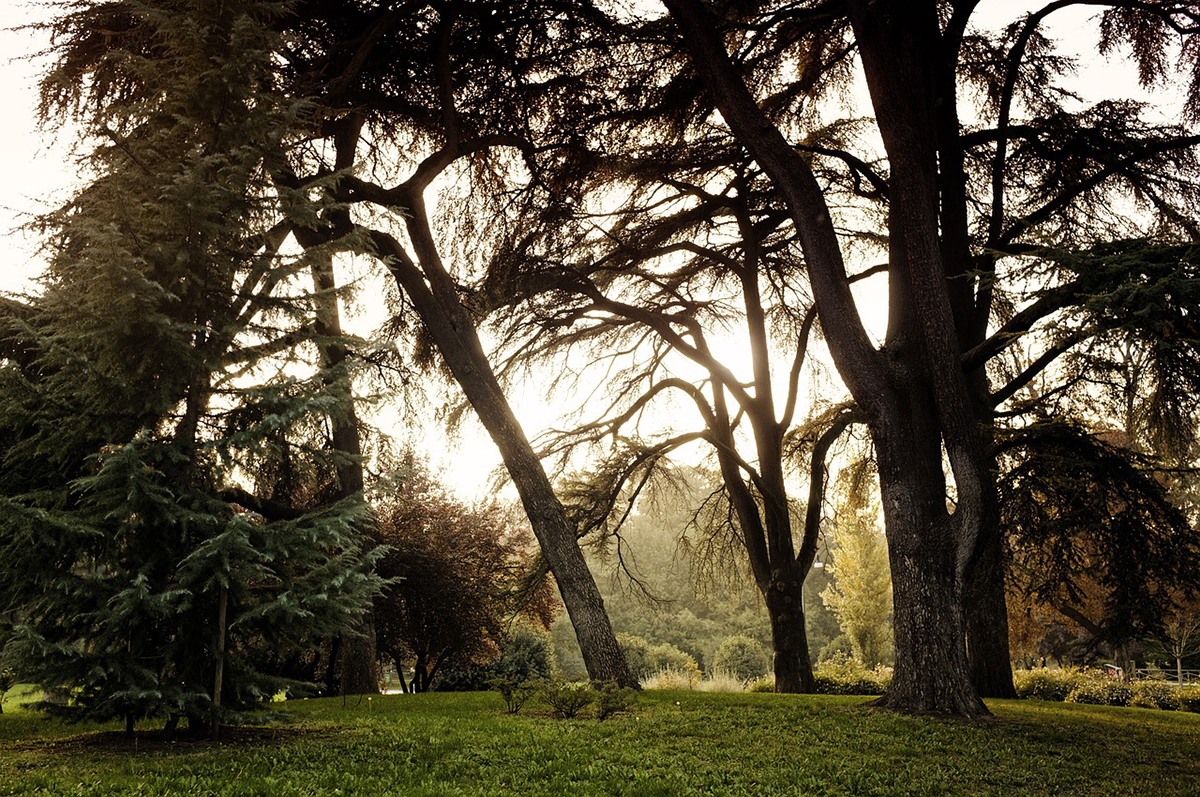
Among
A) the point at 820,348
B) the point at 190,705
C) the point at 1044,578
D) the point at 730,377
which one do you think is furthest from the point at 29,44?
the point at 1044,578

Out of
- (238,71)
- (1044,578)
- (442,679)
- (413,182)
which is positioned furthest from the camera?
(442,679)

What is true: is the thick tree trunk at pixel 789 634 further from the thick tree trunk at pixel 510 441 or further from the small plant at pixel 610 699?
the small plant at pixel 610 699

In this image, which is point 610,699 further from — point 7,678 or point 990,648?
point 990,648

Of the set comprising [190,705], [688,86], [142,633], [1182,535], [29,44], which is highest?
[688,86]

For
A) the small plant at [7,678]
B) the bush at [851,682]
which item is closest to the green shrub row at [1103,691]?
the bush at [851,682]

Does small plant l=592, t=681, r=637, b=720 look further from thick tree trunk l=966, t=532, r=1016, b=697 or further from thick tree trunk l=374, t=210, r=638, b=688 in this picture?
thick tree trunk l=966, t=532, r=1016, b=697

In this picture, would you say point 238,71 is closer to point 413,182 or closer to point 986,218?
point 413,182

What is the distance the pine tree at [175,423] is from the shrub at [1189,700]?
16.1 meters

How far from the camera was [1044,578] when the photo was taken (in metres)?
10.4

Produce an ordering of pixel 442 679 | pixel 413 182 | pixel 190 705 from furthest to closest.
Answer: pixel 442 679, pixel 413 182, pixel 190 705

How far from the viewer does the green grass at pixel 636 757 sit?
16.7 ft

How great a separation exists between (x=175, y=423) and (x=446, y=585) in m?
8.15

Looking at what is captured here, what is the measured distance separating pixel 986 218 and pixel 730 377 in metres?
5.17

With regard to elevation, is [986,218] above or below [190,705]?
above
